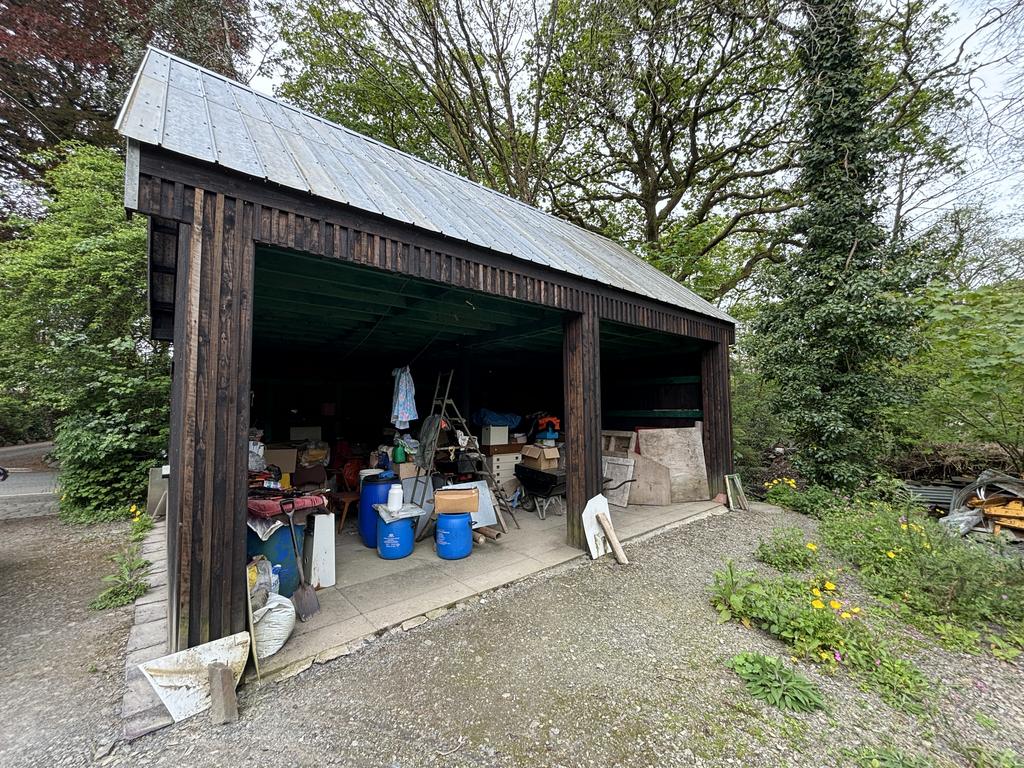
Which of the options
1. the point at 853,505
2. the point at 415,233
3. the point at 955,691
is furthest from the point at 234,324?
the point at 853,505

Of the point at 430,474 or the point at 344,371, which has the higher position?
the point at 344,371

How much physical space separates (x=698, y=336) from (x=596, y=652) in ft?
14.5

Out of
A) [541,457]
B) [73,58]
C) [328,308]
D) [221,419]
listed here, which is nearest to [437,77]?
[73,58]

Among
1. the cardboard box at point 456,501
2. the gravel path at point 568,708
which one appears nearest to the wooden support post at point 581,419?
the cardboard box at point 456,501

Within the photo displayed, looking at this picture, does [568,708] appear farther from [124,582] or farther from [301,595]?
[124,582]

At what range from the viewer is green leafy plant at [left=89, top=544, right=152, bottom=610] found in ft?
9.78

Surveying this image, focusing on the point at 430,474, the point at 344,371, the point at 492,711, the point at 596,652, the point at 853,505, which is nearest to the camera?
the point at 492,711

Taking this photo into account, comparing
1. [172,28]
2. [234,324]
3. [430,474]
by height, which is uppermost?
[172,28]

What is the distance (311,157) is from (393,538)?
3397mm

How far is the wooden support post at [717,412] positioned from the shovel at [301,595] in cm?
560

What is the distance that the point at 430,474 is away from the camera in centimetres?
456

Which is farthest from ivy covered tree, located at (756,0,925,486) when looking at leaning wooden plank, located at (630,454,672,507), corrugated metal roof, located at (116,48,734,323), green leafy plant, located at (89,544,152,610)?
green leafy plant, located at (89,544,152,610)

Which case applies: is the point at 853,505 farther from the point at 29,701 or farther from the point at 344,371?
the point at 344,371

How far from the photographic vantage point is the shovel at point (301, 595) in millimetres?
2684
